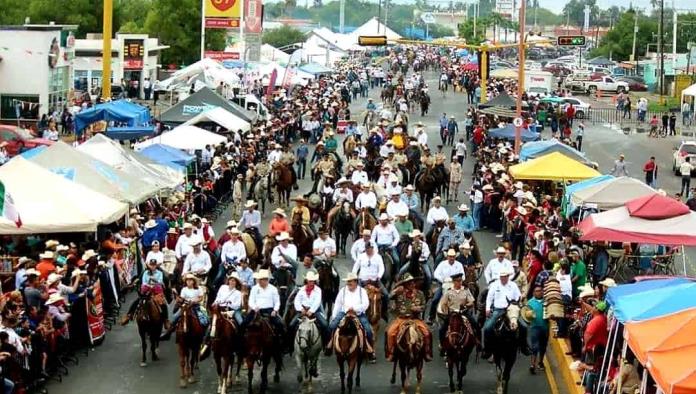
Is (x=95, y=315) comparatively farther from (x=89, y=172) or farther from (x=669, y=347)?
(x=669, y=347)

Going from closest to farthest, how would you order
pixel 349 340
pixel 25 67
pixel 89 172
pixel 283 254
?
pixel 349 340
pixel 283 254
pixel 89 172
pixel 25 67

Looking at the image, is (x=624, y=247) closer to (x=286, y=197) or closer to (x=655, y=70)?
(x=286, y=197)

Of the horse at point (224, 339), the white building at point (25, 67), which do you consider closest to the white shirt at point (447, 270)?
the horse at point (224, 339)

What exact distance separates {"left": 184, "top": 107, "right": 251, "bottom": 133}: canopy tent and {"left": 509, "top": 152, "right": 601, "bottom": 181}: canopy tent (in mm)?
13903

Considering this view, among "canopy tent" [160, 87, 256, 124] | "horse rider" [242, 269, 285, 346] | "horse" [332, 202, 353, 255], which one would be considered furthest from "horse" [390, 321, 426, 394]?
"canopy tent" [160, 87, 256, 124]

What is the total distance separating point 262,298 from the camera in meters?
18.0

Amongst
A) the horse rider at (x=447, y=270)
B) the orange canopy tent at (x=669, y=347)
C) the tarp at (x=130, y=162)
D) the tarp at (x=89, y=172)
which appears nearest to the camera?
the orange canopy tent at (x=669, y=347)

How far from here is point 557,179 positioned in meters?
32.8

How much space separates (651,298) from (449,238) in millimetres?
8830

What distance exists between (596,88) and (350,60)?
106ft

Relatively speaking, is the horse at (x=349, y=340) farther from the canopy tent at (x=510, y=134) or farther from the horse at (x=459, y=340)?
the canopy tent at (x=510, y=134)

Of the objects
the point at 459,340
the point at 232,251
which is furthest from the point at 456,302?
the point at 232,251

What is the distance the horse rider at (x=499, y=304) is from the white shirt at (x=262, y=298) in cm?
307

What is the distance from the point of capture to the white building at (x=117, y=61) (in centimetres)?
6831
